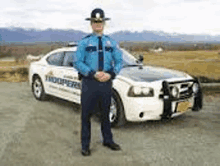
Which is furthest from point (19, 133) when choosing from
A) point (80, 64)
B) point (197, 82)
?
point (197, 82)

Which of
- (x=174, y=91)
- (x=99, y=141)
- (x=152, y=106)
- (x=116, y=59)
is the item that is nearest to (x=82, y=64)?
(x=116, y=59)

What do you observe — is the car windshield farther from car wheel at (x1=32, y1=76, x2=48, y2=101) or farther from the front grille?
car wheel at (x1=32, y1=76, x2=48, y2=101)

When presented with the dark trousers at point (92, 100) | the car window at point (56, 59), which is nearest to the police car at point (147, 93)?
the car window at point (56, 59)

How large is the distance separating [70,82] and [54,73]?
2.65 ft

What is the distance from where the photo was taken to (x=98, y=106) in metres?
4.15

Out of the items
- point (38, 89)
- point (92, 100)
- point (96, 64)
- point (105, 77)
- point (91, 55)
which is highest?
point (91, 55)

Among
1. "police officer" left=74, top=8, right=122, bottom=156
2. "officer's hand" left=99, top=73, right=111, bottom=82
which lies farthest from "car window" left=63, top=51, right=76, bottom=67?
"officer's hand" left=99, top=73, right=111, bottom=82

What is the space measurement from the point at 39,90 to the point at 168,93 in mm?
3951

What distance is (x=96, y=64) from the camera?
3889 millimetres

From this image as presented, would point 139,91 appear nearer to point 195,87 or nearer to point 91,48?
point 195,87

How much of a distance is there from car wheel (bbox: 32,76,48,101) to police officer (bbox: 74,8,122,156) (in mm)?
3862

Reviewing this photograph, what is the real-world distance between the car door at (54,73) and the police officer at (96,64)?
283 cm

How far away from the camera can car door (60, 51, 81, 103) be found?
6156 mm

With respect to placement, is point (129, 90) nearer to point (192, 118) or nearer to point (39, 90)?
point (192, 118)
